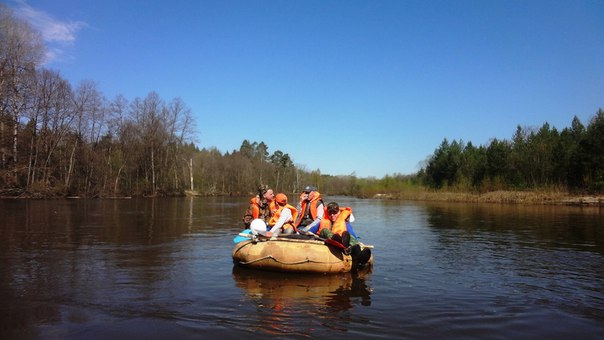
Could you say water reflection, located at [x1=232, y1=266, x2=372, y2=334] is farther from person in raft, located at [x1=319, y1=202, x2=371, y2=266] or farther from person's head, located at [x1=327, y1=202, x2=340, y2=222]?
person's head, located at [x1=327, y1=202, x2=340, y2=222]

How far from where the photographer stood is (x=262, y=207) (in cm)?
1316

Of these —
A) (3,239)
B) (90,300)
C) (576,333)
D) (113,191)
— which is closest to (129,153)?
(113,191)

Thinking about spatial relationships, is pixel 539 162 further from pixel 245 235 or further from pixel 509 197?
pixel 245 235

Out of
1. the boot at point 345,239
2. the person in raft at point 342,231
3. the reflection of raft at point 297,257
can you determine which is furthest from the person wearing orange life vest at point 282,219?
the boot at point 345,239

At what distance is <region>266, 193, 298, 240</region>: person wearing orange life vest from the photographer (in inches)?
403

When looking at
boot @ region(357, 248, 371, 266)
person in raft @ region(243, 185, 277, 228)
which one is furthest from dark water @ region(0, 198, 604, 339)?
person in raft @ region(243, 185, 277, 228)

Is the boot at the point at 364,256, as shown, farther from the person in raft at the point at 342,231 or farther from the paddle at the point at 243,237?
the paddle at the point at 243,237

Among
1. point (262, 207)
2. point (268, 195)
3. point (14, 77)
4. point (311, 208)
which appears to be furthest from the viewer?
point (14, 77)

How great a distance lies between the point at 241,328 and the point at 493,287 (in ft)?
18.0

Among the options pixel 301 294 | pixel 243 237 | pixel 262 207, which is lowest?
pixel 301 294

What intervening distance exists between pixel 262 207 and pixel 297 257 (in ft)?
13.0

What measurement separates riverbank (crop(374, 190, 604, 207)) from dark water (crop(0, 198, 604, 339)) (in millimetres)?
30057

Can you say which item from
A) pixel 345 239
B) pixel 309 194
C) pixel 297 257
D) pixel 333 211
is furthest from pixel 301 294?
pixel 309 194

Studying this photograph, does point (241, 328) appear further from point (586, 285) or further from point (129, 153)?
point (129, 153)
